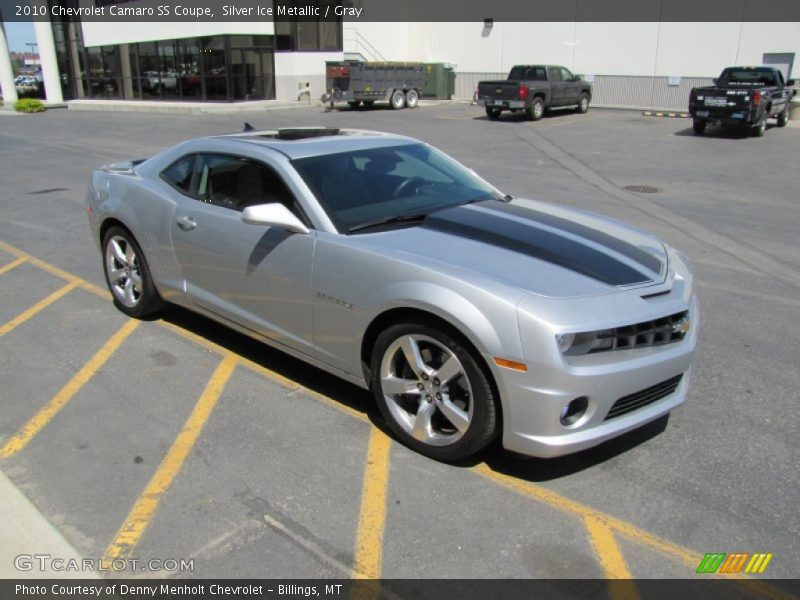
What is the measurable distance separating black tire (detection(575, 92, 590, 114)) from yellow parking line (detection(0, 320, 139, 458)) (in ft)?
83.1

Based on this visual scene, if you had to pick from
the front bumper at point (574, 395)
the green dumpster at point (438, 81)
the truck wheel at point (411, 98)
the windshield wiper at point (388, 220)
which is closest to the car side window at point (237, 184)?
the windshield wiper at point (388, 220)

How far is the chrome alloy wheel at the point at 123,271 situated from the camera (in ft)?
17.9

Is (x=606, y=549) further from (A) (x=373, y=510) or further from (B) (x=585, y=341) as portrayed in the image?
(A) (x=373, y=510)

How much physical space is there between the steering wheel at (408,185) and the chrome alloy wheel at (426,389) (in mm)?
1186

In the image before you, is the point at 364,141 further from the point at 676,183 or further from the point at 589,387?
the point at 676,183

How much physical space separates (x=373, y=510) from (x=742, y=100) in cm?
1942

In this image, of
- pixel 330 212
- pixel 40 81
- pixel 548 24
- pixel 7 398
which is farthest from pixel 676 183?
pixel 40 81

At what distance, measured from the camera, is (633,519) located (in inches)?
122

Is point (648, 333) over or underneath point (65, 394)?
over

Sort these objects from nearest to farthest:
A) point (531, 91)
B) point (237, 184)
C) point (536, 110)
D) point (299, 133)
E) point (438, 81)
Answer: point (237, 184)
point (299, 133)
point (531, 91)
point (536, 110)
point (438, 81)

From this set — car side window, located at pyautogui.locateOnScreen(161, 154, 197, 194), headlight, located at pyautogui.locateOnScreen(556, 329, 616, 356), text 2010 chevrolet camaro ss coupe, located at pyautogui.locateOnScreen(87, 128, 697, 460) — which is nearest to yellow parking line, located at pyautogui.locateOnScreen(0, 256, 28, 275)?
text 2010 chevrolet camaro ss coupe, located at pyautogui.locateOnScreen(87, 128, 697, 460)

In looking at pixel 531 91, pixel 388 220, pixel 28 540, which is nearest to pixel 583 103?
pixel 531 91

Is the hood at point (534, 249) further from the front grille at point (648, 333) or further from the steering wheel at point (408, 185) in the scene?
the steering wheel at point (408, 185)

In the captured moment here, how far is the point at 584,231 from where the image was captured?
405 centimetres
